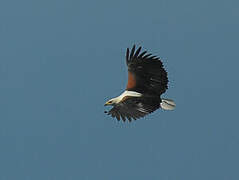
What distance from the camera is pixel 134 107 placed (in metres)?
42.2

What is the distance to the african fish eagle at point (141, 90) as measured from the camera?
138 feet

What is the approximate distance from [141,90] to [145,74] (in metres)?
0.56

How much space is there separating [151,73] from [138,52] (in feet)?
2.72

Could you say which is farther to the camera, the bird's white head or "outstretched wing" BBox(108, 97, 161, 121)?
the bird's white head

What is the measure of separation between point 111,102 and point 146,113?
1412mm

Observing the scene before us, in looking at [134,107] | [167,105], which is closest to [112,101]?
[134,107]

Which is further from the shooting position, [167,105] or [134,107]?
[167,105]

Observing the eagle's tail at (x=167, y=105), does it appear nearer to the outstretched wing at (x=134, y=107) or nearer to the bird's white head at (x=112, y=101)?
the outstretched wing at (x=134, y=107)

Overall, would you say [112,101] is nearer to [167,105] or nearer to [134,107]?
[134,107]

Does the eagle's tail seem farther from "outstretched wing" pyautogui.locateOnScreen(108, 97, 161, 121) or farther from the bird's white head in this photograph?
the bird's white head

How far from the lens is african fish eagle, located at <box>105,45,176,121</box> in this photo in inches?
1660

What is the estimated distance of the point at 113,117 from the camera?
1672 inches

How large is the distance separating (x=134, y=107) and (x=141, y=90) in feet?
2.39

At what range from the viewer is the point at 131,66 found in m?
42.3
